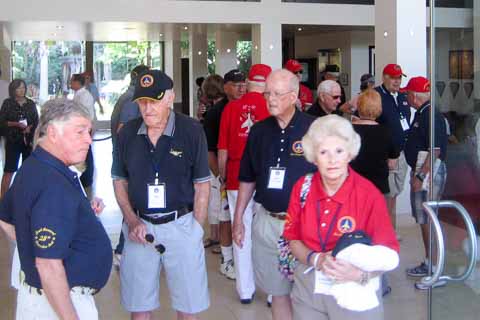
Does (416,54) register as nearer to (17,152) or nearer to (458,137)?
(17,152)

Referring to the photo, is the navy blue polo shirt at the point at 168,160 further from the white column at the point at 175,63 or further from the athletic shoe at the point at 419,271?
the white column at the point at 175,63

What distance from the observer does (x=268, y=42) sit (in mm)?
14617

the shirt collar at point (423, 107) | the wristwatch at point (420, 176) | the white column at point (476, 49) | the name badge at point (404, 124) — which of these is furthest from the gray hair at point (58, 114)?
the name badge at point (404, 124)

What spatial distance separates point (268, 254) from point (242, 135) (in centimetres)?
152

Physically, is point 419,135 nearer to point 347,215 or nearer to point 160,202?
point 160,202

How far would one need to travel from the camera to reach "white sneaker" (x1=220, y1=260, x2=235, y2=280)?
5.64m

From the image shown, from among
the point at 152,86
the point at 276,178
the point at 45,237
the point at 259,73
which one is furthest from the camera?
the point at 259,73

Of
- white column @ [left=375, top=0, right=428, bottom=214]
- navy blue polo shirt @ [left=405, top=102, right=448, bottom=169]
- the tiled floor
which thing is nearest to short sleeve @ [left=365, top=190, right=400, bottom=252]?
the tiled floor

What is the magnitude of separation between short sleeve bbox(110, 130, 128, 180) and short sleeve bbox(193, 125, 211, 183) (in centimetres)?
36

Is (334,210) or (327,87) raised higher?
(327,87)

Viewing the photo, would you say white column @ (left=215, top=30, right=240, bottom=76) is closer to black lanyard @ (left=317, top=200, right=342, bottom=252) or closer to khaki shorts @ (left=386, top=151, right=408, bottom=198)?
khaki shorts @ (left=386, top=151, right=408, bottom=198)

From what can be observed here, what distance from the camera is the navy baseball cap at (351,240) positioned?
246cm

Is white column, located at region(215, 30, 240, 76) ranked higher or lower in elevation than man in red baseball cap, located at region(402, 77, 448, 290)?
higher

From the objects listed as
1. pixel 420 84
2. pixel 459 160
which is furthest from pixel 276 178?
pixel 420 84
